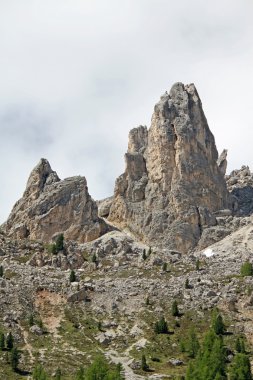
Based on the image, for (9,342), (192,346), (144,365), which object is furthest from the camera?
(9,342)

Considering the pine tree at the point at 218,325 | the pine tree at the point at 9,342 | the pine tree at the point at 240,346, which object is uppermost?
the pine tree at the point at 218,325

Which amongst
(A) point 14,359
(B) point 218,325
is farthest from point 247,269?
(A) point 14,359

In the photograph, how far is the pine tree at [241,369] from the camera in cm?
12500

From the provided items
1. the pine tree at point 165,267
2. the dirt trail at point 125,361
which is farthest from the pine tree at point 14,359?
the pine tree at point 165,267

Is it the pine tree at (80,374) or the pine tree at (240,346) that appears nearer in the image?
the pine tree at (80,374)

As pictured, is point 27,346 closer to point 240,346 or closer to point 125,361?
point 125,361

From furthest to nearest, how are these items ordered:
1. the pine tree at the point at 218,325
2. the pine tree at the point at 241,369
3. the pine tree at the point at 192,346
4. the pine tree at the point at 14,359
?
the pine tree at the point at 218,325
the pine tree at the point at 192,346
the pine tree at the point at 14,359
the pine tree at the point at 241,369

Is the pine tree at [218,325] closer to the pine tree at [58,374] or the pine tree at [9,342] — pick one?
the pine tree at [58,374]

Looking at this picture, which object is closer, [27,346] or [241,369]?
[241,369]

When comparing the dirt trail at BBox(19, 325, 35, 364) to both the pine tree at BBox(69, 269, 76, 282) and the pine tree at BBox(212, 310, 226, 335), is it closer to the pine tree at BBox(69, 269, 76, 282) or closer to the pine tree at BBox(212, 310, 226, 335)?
the pine tree at BBox(69, 269, 76, 282)

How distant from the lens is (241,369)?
126 meters

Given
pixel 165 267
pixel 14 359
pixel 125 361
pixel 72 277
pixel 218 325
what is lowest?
pixel 125 361

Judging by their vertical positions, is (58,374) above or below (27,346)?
below

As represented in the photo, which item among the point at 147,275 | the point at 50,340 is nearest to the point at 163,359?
the point at 50,340
